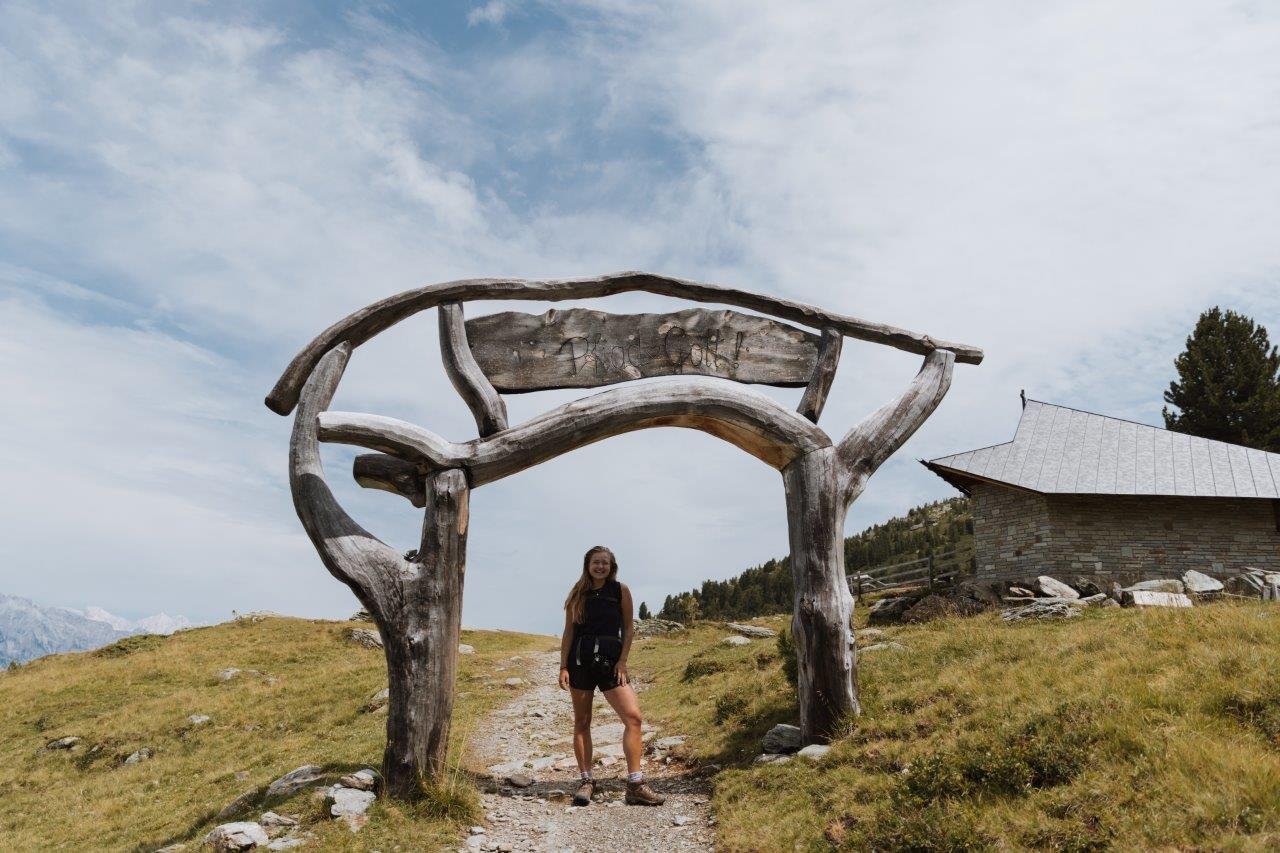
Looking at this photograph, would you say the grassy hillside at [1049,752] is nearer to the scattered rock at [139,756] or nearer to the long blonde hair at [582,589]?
the long blonde hair at [582,589]

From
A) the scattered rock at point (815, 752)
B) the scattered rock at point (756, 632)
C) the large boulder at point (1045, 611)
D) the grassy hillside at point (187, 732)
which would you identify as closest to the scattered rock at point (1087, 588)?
the large boulder at point (1045, 611)

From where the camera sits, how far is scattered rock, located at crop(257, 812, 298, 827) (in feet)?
19.3

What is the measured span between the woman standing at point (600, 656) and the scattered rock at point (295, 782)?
92.2 inches

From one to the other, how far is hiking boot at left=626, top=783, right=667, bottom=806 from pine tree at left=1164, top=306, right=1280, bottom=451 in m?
36.4

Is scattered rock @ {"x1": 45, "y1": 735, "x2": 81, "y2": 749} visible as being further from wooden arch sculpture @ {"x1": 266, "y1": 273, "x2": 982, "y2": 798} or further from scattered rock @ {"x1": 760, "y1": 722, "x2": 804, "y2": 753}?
scattered rock @ {"x1": 760, "y1": 722, "x2": 804, "y2": 753}

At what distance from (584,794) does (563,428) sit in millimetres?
3327

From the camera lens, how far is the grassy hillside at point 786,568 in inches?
1678

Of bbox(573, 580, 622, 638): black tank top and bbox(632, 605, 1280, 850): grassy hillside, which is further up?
bbox(573, 580, 622, 638): black tank top

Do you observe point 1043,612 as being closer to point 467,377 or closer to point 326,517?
Result: point 467,377

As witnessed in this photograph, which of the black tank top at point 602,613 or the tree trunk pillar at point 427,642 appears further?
the black tank top at point 602,613

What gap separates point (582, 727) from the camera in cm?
717

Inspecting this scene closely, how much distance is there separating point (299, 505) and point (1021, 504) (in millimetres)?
18685

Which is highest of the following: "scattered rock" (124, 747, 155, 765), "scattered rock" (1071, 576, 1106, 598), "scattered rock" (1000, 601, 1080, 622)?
"scattered rock" (1071, 576, 1106, 598)

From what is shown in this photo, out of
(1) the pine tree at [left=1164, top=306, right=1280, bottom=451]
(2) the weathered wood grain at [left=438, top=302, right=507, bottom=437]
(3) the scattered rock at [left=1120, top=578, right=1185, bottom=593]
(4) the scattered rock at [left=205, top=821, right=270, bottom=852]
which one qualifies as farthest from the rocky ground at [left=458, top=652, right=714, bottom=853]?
(1) the pine tree at [left=1164, top=306, right=1280, bottom=451]
